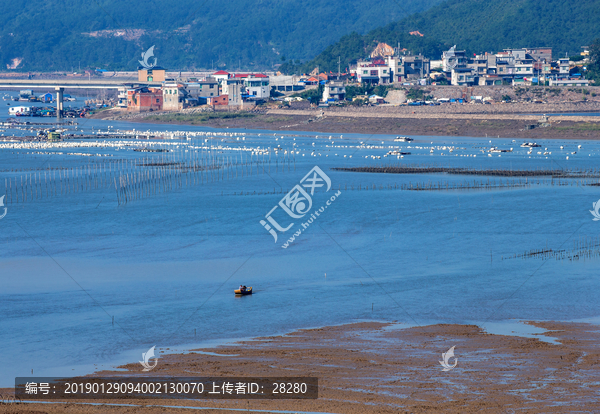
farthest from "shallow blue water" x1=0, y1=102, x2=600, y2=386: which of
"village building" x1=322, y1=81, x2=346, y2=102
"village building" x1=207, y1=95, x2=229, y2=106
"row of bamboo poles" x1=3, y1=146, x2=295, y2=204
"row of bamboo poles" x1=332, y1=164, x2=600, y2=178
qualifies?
"village building" x1=207, y1=95, x2=229, y2=106

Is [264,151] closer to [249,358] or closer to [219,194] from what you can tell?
[219,194]

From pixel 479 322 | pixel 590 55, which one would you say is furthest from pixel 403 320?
pixel 590 55

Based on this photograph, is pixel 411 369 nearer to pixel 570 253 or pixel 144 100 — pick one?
pixel 570 253

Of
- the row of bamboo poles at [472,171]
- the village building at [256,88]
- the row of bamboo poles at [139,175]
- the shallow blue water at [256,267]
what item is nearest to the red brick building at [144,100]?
the village building at [256,88]

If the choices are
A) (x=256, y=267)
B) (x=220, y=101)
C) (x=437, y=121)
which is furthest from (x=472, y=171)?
(x=220, y=101)

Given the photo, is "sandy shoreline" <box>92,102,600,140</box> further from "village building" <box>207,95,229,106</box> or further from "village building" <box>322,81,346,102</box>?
"village building" <box>207,95,229,106</box>

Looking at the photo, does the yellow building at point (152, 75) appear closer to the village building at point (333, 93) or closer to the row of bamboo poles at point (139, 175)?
the village building at point (333, 93)
